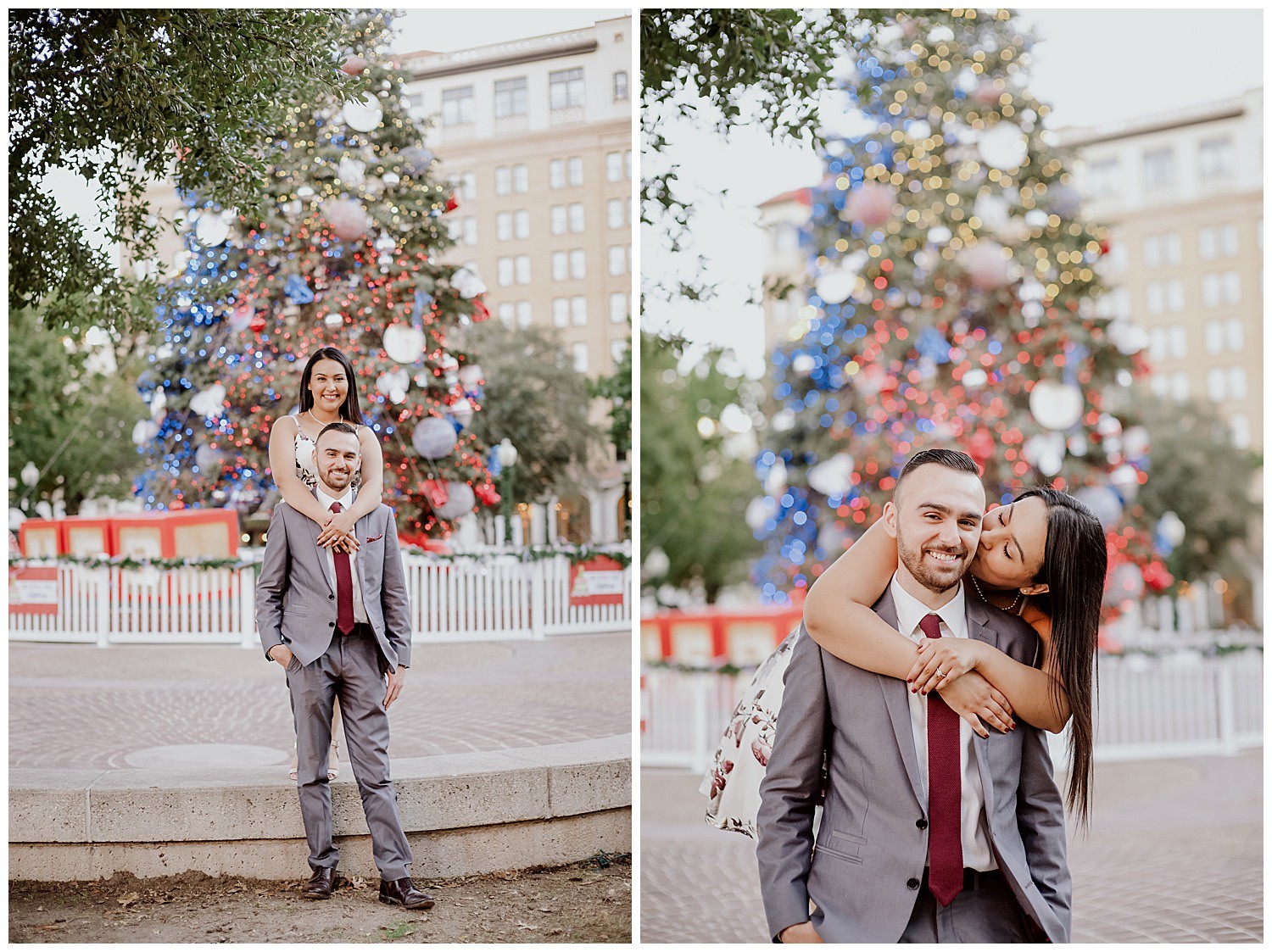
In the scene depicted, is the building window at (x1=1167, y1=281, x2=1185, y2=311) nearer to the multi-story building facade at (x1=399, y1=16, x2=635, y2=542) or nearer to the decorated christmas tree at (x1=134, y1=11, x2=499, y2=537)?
the multi-story building facade at (x1=399, y1=16, x2=635, y2=542)

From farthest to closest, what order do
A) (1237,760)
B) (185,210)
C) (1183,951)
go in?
(1237,760)
(185,210)
(1183,951)

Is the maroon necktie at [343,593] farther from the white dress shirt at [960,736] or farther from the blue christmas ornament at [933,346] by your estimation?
the blue christmas ornament at [933,346]

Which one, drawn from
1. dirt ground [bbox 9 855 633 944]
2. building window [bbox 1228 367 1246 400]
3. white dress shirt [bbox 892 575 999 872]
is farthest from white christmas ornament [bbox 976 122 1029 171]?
building window [bbox 1228 367 1246 400]

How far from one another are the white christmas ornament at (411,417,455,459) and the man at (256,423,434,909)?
48 centimetres

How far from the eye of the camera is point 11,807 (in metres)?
3.06

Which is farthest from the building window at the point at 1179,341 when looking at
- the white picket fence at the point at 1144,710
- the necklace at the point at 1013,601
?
the necklace at the point at 1013,601

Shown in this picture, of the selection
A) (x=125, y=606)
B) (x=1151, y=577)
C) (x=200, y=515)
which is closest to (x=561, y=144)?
(x=200, y=515)

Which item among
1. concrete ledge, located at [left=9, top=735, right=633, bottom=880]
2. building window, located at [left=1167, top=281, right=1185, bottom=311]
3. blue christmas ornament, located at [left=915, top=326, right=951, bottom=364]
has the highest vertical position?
building window, located at [left=1167, top=281, right=1185, bottom=311]

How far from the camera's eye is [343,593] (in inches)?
115

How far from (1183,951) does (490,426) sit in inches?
105

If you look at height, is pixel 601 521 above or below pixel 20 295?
below

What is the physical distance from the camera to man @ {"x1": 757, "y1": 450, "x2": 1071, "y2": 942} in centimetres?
197

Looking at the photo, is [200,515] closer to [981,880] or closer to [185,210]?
[185,210]

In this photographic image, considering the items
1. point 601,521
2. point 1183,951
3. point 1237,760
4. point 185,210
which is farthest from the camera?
point 1237,760
